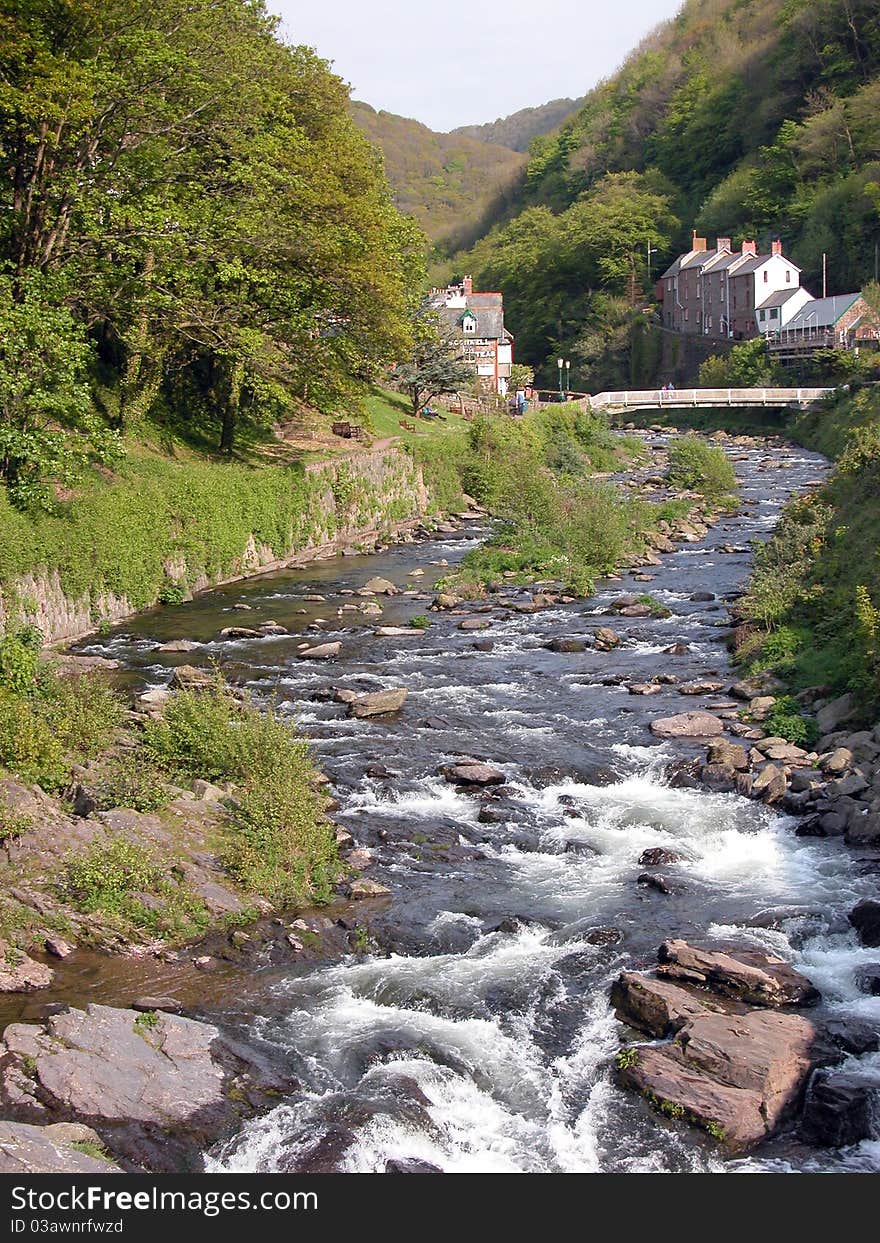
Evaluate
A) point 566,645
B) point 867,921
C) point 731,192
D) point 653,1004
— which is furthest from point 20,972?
point 731,192

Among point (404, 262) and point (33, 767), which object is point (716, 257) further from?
point (33, 767)

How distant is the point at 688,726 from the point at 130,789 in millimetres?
10824

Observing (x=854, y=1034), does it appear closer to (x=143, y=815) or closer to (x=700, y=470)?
(x=143, y=815)

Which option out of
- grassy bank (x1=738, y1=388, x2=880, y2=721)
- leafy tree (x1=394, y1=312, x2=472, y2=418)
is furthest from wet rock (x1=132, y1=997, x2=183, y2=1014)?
leafy tree (x1=394, y1=312, x2=472, y2=418)

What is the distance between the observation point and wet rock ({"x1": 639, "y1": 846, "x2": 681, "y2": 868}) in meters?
17.6

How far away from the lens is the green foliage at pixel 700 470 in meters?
57.6

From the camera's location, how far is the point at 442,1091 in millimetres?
12305

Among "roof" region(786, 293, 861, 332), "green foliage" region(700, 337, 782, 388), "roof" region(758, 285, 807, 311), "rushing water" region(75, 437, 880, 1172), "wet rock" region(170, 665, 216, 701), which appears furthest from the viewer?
"roof" region(758, 285, 807, 311)

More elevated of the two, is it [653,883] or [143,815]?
[143,815]

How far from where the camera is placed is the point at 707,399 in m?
95.4

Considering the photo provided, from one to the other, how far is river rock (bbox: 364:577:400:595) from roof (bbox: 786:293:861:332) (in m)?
71.8

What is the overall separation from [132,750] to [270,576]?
69.9 feet

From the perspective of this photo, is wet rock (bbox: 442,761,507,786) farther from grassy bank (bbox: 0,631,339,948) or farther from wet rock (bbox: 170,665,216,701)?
wet rock (bbox: 170,665,216,701)

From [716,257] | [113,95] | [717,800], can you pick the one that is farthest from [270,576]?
[716,257]
